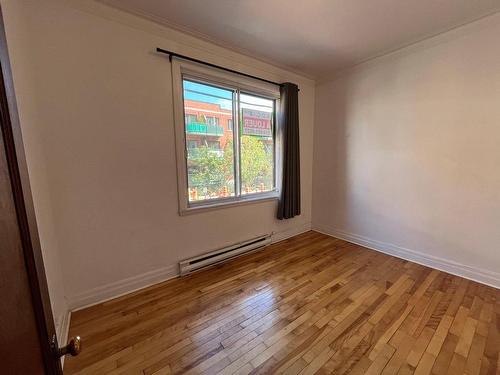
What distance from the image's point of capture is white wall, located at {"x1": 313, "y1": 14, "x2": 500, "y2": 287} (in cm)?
209

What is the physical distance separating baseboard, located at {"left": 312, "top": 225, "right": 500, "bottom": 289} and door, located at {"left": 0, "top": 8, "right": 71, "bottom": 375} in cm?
324

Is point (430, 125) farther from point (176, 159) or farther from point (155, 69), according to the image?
point (155, 69)

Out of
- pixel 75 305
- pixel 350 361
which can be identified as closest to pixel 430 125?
pixel 350 361

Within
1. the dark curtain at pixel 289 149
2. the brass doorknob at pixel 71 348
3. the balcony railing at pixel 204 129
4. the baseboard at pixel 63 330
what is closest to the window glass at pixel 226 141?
the balcony railing at pixel 204 129

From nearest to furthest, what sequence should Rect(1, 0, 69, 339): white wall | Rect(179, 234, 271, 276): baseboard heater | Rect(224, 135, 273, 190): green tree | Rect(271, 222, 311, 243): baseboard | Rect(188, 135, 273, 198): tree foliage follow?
Rect(1, 0, 69, 339): white wall
Rect(179, 234, 271, 276): baseboard heater
Rect(188, 135, 273, 198): tree foliage
Rect(224, 135, 273, 190): green tree
Rect(271, 222, 311, 243): baseboard

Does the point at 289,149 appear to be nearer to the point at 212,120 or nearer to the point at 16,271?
the point at 212,120

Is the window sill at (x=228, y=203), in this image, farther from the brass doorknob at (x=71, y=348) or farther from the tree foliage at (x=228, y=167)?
the brass doorknob at (x=71, y=348)

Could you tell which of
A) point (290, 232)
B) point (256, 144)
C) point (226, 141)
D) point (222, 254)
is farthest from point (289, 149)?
point (222, 254)

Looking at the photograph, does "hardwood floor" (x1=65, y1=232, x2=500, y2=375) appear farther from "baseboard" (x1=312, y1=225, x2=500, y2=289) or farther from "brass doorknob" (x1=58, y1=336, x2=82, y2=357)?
"brass doorknob" (x1=58, y1=336, x2=82, y2=357)

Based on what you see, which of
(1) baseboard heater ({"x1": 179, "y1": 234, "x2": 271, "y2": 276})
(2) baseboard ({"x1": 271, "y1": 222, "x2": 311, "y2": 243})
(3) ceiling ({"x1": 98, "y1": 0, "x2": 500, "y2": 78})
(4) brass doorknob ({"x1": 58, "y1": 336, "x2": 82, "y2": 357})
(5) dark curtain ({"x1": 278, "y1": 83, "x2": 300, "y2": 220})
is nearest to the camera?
(4) brass doorknob ({"x1": 58, "y1": 336, "x2": 82, "y2": 357})

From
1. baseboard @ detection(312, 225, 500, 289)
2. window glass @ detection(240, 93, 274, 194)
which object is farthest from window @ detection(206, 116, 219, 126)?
baseboard @ detection(312, 225, 500, 289)

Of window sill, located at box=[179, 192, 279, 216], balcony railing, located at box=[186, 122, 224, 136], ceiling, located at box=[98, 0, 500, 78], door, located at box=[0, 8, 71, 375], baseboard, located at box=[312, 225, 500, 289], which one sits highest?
ceiling, located at box=[98, 0, 500, 78]

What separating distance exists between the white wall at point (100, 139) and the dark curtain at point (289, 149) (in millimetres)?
1031

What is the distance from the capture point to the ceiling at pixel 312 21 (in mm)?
1812
